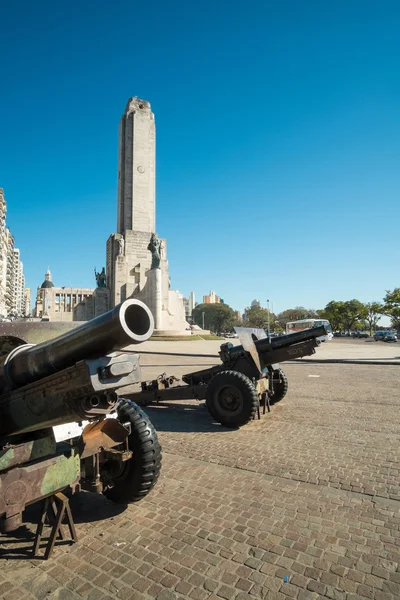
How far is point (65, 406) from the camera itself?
94.3 inches

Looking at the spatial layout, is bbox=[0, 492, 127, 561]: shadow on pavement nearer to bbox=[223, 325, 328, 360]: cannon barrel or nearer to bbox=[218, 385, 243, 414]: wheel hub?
bbox=[218, 385, 243, 414]: wheel hub

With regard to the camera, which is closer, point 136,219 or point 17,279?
point 136,219

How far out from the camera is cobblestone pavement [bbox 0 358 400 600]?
2578 millimetres

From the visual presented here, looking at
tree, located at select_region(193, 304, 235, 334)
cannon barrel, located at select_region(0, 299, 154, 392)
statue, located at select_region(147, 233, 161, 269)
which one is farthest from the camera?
tree, located at select_region(193, 304, 235, 334)

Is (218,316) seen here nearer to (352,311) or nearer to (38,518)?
(352,311)

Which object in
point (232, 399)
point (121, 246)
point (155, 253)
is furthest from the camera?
point (121, 246)

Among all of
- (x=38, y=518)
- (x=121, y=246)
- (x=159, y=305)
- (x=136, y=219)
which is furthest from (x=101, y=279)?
(x=38, y=518)

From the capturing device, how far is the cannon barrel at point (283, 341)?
7227 mm

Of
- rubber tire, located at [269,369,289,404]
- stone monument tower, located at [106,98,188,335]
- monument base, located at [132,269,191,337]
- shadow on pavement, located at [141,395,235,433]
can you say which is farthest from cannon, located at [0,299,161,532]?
stone monument tower, located at [106,98,188,335]

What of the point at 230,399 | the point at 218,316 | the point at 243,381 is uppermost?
the point at 218,316

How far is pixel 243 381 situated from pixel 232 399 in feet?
1.44

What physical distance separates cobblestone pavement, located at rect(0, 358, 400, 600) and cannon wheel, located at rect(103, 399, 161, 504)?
8.2 inches

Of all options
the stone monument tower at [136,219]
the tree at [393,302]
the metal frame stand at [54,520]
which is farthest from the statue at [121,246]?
the metal frame stand at [54,520]

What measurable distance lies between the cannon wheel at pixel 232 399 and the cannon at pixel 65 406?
3249 millimetres
